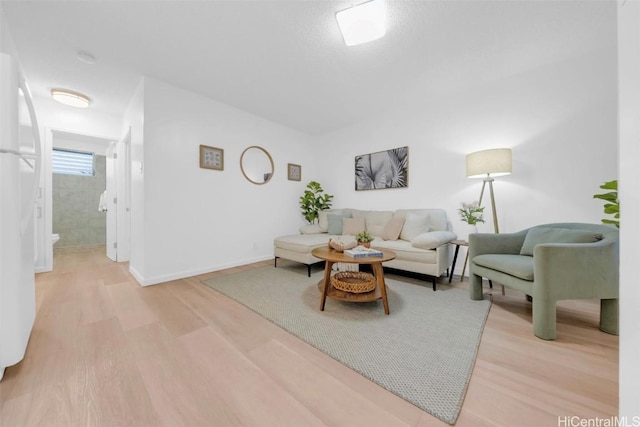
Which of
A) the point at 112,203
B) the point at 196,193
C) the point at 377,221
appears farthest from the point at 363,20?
the point at 112,203


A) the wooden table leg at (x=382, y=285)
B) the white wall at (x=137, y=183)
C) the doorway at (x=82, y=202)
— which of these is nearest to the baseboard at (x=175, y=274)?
the white wall at (x=137, y=183)

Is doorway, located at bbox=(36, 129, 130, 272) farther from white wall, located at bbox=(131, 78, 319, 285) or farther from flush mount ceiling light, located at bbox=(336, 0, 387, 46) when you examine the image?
flush mount ceiling light, located at bbox=(336, 0, 387, 46)

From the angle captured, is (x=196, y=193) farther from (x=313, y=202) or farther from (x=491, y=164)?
(x=491, y=164)

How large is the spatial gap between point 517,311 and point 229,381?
2.20m

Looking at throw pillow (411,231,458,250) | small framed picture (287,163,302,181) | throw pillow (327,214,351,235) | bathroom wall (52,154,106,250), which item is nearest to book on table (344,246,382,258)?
throw pillow (411,231,458,250)

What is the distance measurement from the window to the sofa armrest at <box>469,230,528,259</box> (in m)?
6.92

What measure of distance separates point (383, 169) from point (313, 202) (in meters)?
1.33

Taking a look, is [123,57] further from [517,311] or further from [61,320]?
[517,311]

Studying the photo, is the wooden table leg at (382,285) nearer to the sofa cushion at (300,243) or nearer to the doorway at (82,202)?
the sofa cushion at (300,243)

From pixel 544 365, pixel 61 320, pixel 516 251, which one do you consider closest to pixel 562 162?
pixel 516 251

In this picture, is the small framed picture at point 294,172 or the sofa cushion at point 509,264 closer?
the sofa cushion at point 509,264

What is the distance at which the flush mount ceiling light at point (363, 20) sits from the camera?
5.16 feet

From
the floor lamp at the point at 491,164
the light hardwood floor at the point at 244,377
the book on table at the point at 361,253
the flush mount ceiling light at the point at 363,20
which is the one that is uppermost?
the flush mount ceiling light at the point at 363,20

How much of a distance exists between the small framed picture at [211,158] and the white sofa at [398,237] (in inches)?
51.7
